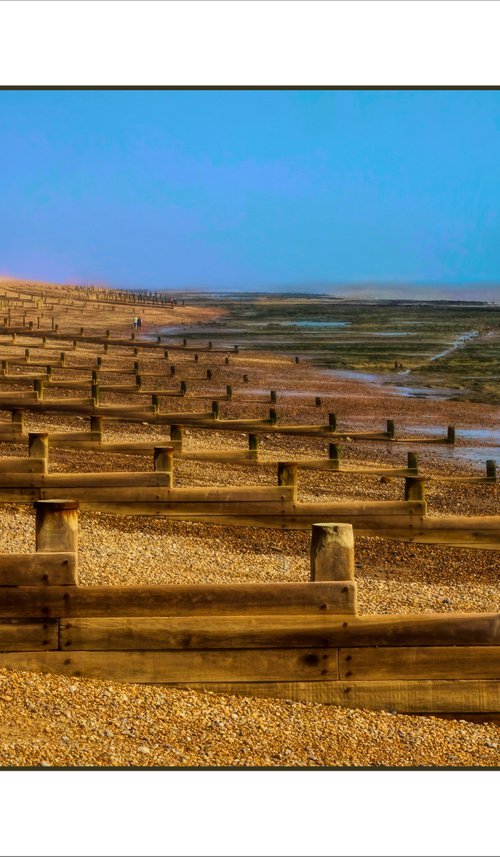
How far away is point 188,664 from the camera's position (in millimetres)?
6602

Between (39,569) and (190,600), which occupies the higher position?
(39,569)

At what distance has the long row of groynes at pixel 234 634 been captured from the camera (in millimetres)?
6523

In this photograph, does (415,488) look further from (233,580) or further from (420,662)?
(420,662)

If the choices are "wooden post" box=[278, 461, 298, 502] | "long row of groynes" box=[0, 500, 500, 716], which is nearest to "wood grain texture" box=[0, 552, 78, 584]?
"long row of groynes" box=[0, 500, 500, 716]

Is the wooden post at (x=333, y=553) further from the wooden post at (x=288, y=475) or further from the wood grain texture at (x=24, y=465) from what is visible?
the wood grain texture at (x=24, y=465)

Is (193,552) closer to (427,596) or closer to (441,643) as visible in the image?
(427,596)

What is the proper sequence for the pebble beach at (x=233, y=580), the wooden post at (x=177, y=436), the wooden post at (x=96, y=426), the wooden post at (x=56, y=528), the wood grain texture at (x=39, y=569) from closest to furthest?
the pebble beach at (x=233, y=580), the wood grain texture at (x=39, y=569), the wooden post at (x=56, y=528), the wooden post at (x=177, y=436), the wooden post at (x=96, y=426)

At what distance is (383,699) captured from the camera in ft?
21.9

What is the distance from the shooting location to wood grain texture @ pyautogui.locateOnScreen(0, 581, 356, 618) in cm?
652

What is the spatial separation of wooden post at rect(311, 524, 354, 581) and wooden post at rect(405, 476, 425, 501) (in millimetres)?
3690

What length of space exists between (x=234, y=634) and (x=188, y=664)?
1.04 ft

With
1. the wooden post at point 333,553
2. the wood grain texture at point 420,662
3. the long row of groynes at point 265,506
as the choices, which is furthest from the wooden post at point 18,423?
the wood grain texture at point 420,662

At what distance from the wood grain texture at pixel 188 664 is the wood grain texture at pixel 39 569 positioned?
1.35 feet

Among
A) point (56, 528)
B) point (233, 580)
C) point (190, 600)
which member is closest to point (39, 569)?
point (56, 528)
